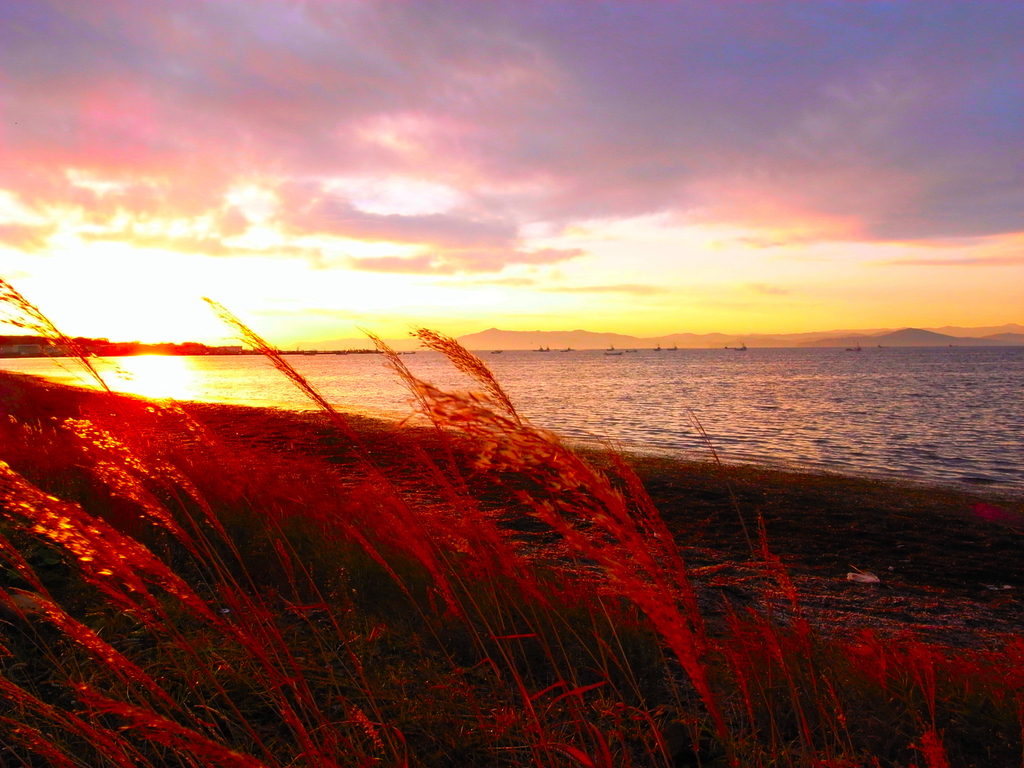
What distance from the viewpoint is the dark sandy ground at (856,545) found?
741 cm

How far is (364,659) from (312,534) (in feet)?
7.67

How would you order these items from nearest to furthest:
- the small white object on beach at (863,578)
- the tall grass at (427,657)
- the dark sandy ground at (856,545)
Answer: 1. the tall grass at (427,657)
2. the dark sandy ground at (856,545)
3. the small white object on beach at (863,578)

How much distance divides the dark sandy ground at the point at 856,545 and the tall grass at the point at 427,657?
1.16 metres

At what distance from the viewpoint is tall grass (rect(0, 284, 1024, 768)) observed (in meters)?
1.66

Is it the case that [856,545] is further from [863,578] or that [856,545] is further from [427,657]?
[427,657]

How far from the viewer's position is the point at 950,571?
9234mm

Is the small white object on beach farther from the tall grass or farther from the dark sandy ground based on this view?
the tall grass

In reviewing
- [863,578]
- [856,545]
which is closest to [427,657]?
[863,578]

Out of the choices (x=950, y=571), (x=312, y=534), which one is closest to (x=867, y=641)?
(x=312, y=534)

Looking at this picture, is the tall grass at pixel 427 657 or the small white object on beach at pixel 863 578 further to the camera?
the small white object on beach at pixel 863 578

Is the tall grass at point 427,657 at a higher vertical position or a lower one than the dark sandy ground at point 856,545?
higher

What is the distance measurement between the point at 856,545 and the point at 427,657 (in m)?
9.49

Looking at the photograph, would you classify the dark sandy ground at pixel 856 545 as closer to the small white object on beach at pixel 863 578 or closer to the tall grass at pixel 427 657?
the small white object on beach at pixel 863 578

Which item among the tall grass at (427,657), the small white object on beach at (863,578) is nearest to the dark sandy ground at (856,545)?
the small white object on beach at (863,578)
